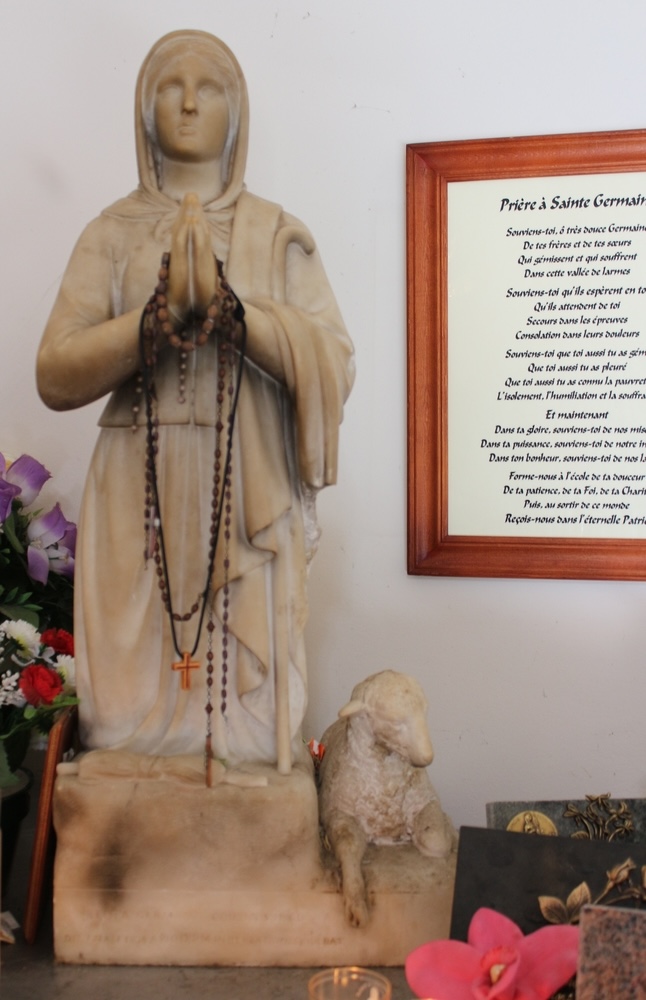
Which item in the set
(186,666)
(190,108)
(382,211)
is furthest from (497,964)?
(382,211)

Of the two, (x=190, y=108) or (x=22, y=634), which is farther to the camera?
(x=22, y=634)

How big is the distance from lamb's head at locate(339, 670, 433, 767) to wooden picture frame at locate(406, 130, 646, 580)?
2.08ft

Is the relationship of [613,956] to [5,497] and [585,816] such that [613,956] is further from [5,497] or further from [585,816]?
[5,497]

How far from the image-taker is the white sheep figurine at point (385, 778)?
4.73 feet

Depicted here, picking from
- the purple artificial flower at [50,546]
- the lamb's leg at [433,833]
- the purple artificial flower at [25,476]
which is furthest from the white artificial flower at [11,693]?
the lamb's leg at [433,833]

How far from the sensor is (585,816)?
1419mm

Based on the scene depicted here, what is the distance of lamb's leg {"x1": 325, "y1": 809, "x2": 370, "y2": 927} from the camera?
53.6 inches

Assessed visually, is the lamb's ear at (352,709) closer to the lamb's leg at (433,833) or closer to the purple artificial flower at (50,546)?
the lamb's leg at (433,833)

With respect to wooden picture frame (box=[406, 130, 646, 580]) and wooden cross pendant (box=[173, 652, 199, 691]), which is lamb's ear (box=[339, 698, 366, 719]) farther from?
wooden picture frame (box=[406, 130, 646, 580])

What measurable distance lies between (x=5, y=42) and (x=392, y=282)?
914mm

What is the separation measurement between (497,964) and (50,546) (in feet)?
3.54

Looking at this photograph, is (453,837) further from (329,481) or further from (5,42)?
(5,42)

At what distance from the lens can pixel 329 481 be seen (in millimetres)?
1443

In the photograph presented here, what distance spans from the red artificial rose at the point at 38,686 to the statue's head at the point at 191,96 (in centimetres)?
72
